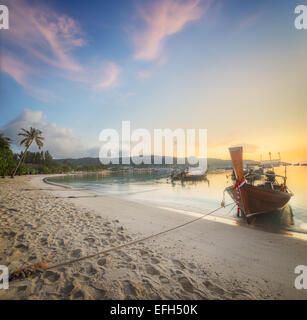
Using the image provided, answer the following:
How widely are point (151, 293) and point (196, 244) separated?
298cm

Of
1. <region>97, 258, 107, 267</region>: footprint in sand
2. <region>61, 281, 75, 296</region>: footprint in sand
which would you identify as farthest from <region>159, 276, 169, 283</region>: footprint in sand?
<region>61, 281, 75, 296</region>: footprint in sand

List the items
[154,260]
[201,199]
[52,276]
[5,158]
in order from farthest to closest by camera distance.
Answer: [5,158] → [201,199] → [154,260] → [52,276]

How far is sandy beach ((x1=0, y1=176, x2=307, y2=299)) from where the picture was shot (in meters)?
2.77

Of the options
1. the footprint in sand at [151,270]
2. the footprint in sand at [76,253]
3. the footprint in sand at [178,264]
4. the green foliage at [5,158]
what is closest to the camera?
the footprint in sand at [151,270]

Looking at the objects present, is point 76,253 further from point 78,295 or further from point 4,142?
point 4,142

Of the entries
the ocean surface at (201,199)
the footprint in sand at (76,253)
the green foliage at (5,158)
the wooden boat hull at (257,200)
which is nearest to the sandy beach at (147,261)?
A: the footprint in sand at (76,253)

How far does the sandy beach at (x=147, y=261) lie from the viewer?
2773 millimetres

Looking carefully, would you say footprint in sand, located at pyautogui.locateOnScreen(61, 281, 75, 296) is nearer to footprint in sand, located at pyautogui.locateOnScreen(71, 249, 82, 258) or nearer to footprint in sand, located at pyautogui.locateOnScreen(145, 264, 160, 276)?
footprint in sand, located at pyautogui.locateOnScreen(71, 249, 82, 258)

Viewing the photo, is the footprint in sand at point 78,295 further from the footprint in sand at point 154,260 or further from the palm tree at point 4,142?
the palm tree at point 4,142

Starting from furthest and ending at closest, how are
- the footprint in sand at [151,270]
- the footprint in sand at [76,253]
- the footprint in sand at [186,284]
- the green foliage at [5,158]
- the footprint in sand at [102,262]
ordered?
the green foliage at [5,158], the footprint in sand at [76,253], the footprint in sand at [102,262], the footprint in sand at [151,270], the footprint in sand at [186,284]

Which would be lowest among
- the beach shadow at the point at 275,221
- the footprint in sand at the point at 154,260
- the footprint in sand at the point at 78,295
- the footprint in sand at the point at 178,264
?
the beach shadow at the point at 275,221

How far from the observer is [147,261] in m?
3.84

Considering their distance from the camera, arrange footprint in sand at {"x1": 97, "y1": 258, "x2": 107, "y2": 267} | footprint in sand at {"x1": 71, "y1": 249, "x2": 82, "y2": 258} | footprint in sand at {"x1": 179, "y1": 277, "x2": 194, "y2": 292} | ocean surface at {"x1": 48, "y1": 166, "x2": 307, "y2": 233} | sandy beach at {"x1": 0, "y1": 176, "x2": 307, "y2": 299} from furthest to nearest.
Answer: ocean surface at {"x1": 48, "y1": 166, "x2": 307, "y2": 233}
footprint in sand at {"x1": 71, "y1": 249, "x2": 82, "y2": 258}
footprint in sand at {"x1": 97, "y1": 258, "x2": 107, "y2": 267}
footprint in sand at {"x1": 179, "y1": 277, "x2": 194, "y2": 292}
sandy beach at {"x1": 0, "y1": 176, "x2": 307, "y2": 299}

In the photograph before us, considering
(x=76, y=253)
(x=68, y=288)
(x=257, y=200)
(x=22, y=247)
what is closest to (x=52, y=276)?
(x=68, y=288)
